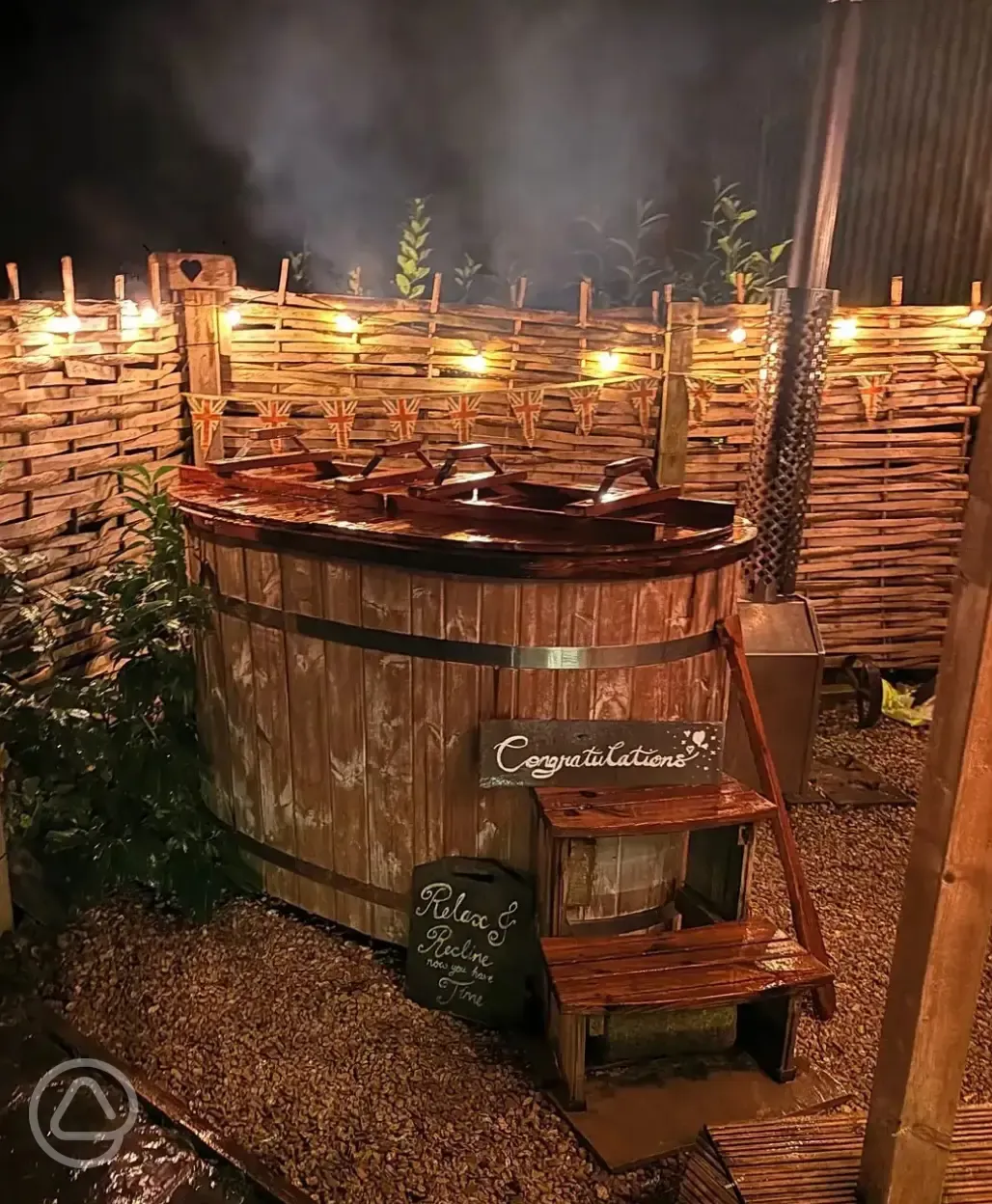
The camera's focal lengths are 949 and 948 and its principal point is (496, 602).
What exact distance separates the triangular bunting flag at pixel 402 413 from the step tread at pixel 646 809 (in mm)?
4059

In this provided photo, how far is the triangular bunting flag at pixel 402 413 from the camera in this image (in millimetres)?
7066

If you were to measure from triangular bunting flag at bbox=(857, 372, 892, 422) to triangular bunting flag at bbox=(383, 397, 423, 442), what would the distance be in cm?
348

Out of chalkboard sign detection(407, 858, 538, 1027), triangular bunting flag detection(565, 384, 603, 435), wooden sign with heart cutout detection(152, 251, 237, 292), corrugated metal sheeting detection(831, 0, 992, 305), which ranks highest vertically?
corrugated metal sheeting detection(831, 0, 992, 305)

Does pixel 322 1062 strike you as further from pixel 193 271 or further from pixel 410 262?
pixel 410 262

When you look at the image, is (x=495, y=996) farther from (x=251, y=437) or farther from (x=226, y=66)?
(x=226, y=66)

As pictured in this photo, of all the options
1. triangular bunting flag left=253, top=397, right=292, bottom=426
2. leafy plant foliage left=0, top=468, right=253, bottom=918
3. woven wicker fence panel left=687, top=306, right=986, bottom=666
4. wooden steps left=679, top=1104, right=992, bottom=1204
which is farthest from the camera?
woven wicker fence panel left=687, top=306, right=986, bottom=666

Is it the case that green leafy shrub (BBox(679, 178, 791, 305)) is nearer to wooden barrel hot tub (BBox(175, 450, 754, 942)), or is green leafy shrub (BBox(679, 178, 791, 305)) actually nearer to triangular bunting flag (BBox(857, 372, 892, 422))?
triangular bunting flag (BBox(857, 372, 892, 422))

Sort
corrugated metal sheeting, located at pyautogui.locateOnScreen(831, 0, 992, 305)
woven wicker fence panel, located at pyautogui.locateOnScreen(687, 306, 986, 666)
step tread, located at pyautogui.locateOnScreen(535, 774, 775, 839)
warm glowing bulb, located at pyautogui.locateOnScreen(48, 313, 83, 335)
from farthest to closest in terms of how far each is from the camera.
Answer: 1. corrugated metal sheeting, located at pyautogui.locateOnScreen(831, 0, 992, 305)
2. woven wicker fence panel, located at pyautogui.locateOnScreen(687, 306, 986, 666)
3. warm glowing bulb, located at pyautogui.locateOnScreen(48, 313, 83, 335)
4. step tread, located at pyautogui.locateOnScreen(535, 774, 775, 839)

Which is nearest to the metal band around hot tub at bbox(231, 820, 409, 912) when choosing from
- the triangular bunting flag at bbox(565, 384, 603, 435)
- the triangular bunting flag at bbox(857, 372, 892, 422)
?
the triangular bunting flag at bbox(565, 384, 603, 435)

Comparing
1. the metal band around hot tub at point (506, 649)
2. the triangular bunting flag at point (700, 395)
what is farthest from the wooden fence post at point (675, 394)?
the metal band around hot tub at point (506, 649)

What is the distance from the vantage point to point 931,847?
2.12 m

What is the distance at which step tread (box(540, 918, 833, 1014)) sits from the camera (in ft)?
10.8

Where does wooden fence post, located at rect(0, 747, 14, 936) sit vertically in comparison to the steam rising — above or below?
below

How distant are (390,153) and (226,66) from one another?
6.62ft
